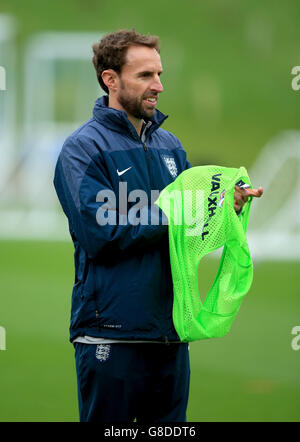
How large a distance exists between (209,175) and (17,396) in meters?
1.85

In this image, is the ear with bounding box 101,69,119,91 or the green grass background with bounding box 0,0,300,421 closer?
the ear with bounding box 101,69,119,91

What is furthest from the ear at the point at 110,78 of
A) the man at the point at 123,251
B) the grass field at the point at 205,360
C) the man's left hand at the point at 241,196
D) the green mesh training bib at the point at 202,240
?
the grass field at the point at 205,360

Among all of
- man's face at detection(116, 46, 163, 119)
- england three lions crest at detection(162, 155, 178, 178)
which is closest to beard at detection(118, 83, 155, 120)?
man's face at detection(116, 46, 163, 119)

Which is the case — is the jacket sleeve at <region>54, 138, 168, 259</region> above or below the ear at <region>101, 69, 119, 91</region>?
below

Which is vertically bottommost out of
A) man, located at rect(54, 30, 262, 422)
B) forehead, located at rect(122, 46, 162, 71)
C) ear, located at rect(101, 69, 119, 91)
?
man, located at rect(54, 30, 262, 422)

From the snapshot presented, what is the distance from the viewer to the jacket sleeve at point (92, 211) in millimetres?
1942

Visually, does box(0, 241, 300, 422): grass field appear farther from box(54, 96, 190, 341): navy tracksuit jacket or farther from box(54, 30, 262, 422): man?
box(54, 96, 190, 341): navy tracksuit jacket

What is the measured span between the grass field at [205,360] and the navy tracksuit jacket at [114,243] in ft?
4.02

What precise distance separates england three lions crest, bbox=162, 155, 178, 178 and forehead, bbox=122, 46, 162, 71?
273 millimetres

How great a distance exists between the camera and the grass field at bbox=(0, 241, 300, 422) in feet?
10.7

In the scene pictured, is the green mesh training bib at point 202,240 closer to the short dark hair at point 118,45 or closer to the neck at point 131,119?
the neck at point 131,119
